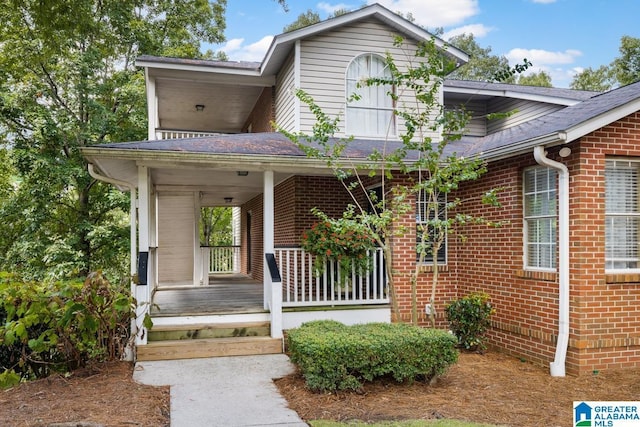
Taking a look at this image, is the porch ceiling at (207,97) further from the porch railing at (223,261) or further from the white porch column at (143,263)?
the white porch column at (143,263)

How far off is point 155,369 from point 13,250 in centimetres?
1247

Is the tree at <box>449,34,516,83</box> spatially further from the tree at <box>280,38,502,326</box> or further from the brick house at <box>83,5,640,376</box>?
the tree at <box>280,38,502,326</box>

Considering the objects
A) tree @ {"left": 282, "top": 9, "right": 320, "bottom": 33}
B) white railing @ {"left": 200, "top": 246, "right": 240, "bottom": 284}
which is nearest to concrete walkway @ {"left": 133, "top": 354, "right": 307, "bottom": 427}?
white railing @ {"left": 200, "top": 246, "right": 240, "bottom": 284}

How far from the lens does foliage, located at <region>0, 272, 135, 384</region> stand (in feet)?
20.4

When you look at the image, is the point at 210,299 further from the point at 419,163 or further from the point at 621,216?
the point at 621,216

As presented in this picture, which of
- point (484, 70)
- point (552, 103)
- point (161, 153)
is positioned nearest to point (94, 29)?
point (161, 153)

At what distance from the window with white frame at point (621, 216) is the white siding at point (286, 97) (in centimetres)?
566

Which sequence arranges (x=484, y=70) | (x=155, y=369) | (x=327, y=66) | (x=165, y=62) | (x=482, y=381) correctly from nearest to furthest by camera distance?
1. (x=482, y=381)
2. (x=155, y=369)
3. (x=327, y=66)
4. (x=165, y=62)
5. (x=484, y=70)

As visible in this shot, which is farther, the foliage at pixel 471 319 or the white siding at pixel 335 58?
the white siding at pixel 335 58

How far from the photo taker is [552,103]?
11.7m

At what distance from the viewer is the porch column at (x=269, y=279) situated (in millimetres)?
8078

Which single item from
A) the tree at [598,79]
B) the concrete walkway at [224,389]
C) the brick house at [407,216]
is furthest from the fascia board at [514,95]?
the tree at [598,79]

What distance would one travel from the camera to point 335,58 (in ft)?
35.1

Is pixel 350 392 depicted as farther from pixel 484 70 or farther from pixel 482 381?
pixel 484 70
